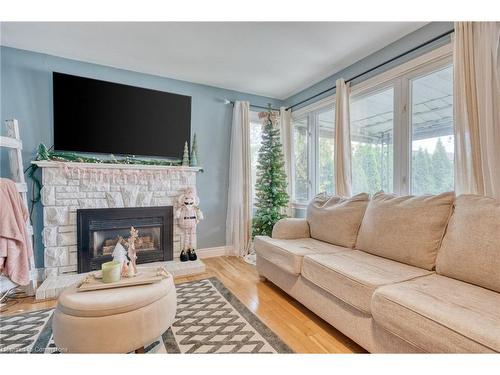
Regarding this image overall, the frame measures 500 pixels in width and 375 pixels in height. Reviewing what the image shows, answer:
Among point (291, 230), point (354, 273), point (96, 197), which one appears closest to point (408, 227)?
point (354, 273)

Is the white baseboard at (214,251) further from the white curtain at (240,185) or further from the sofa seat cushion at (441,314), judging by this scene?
the sofa seat cushion at (441,314)

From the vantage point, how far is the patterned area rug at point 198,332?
1.58 meters

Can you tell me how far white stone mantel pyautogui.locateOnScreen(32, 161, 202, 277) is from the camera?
262 cm

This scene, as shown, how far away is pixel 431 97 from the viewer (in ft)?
7.39

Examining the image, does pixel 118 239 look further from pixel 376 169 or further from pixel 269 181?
pixel 376 169

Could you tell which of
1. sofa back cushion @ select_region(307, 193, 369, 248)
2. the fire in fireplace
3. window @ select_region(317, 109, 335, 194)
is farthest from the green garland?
window @ select_region(317, 109, 335, 194)

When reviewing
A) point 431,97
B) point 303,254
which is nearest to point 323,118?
point 431,97

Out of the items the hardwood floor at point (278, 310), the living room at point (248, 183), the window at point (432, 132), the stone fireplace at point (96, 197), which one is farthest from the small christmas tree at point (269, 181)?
the window at point (432, 132)

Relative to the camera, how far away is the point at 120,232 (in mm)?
2969

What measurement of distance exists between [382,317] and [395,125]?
200 centimetres

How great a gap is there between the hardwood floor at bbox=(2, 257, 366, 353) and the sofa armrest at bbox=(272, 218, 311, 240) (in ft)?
1.83

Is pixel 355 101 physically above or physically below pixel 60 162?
above

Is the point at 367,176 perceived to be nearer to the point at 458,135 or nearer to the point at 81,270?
the point at 458,135

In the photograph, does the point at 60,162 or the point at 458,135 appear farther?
the point at 60,162
